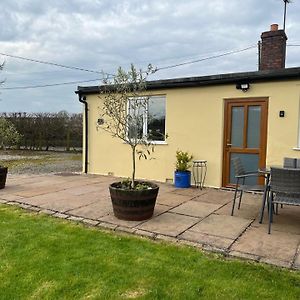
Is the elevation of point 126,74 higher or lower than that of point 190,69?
lower

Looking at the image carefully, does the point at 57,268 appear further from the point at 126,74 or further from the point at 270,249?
the point at 126,74

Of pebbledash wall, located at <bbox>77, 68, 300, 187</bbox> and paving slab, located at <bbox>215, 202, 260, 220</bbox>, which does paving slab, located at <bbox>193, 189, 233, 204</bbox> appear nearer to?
paving slab, located at <bbox>215, 202, 260, 220</bbox>

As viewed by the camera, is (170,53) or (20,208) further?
(170,53)

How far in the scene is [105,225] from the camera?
450cm

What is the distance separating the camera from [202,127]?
7770 mm

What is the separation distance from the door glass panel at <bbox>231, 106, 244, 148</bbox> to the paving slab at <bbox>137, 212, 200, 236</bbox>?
2.99 meters

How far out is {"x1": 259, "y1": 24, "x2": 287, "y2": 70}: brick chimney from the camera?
7637mm

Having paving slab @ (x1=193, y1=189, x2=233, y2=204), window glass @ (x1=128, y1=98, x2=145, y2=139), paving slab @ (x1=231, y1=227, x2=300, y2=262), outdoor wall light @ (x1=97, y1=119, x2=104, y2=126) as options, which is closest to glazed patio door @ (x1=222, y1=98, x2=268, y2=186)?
paving slab @ (x1=193, y1=189, x2=233, y2=204)

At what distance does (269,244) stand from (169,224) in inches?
54.6

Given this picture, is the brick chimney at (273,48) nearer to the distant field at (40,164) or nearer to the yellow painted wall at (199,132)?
the yellow painted wall at (199,132)

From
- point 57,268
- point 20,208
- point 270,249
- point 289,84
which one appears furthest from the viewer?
point 289,84

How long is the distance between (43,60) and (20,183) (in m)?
11.1

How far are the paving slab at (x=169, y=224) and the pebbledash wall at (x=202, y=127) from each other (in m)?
2.93

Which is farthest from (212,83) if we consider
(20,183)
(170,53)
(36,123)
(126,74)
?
(36,123)
